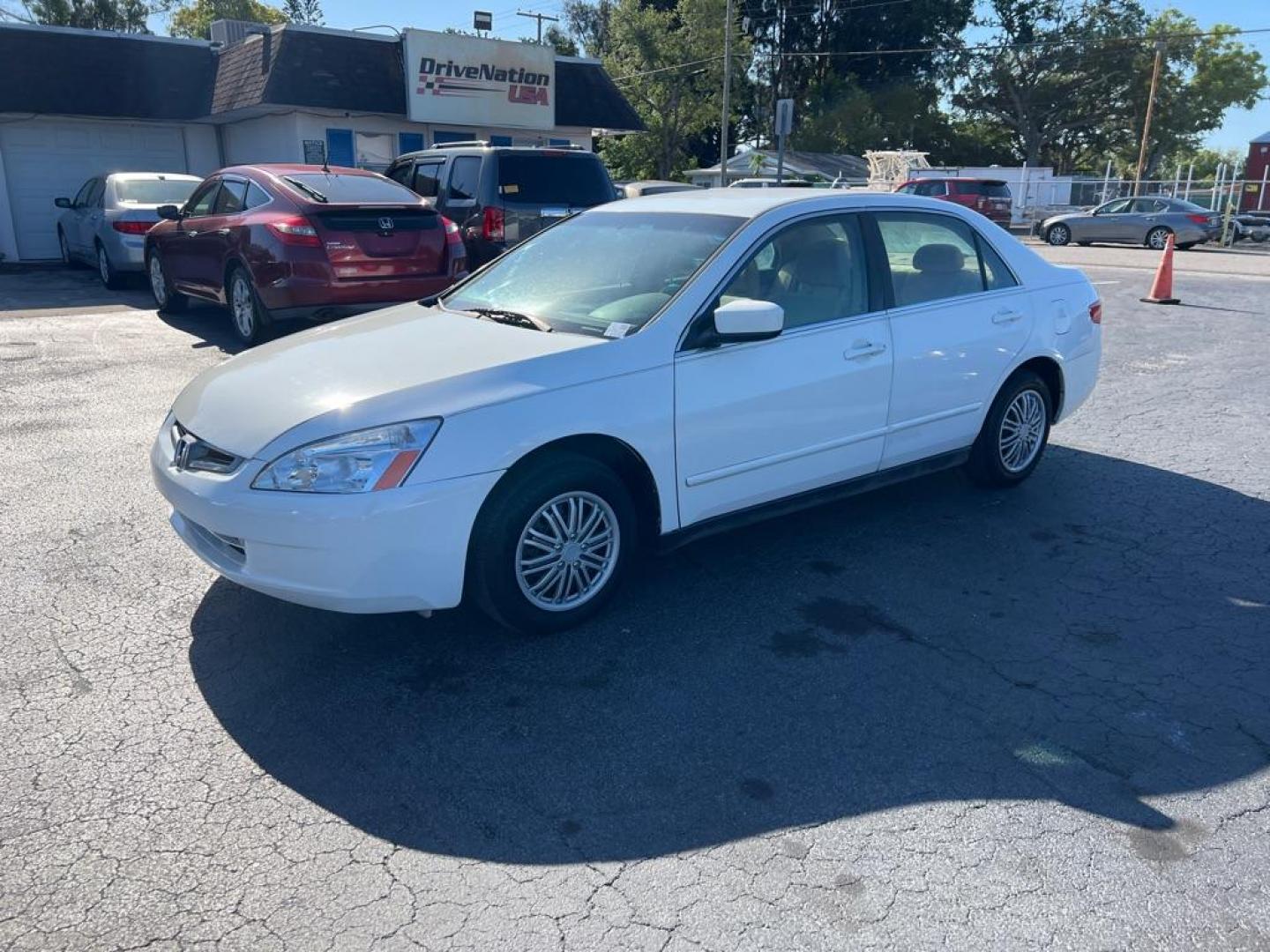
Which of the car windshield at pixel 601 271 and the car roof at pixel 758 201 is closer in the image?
the car windshield at pixel 601 271

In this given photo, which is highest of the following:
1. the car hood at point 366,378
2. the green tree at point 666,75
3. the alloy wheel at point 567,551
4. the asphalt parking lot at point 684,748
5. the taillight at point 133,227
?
the green tree at point 666,75

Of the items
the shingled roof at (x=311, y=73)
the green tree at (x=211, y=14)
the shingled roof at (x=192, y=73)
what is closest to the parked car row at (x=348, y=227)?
the shingled roof at (x=311, y=73)

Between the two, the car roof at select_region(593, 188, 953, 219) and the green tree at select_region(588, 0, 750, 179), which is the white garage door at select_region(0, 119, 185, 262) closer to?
the car roof at select_region(593, 188, 953, 219)

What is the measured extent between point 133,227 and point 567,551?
38.2 ft

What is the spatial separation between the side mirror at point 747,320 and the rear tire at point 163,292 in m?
9.08

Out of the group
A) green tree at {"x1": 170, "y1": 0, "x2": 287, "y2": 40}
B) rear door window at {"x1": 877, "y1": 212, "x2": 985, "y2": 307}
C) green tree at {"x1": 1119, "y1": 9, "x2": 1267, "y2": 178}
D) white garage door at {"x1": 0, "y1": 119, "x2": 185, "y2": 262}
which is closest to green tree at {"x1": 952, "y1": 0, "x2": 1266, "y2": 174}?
green tree at {"x1": 1119, "y1": 9, "x2": 1267, "y2": 178}

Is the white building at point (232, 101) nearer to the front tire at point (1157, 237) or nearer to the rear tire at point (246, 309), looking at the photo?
the rear tire at point (246, 309)

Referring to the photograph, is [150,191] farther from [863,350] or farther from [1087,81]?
[1087,81]

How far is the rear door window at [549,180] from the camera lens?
36.4ft

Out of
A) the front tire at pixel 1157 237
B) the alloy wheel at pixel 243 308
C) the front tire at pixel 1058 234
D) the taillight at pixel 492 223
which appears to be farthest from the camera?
the front tire at pixel 1058 234

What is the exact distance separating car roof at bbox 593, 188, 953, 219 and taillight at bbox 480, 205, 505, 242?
598cm

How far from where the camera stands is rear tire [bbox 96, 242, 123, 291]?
13.5 m

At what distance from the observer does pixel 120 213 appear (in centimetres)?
1312

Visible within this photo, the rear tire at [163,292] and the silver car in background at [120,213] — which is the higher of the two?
the silver car in background at [120,213]
